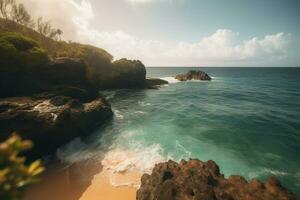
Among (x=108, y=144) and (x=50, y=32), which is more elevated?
(x=50, y=32)

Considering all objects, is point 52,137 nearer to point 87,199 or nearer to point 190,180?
point 87,199

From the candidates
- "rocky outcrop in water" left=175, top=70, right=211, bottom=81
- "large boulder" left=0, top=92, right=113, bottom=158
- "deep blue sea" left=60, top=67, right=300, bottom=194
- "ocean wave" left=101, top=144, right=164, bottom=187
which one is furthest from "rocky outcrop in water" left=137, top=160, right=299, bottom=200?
"rocky outcrop in water" left=175, top=70, right=211, bottom=81

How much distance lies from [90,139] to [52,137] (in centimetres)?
436

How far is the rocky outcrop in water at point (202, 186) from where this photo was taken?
9016 mm

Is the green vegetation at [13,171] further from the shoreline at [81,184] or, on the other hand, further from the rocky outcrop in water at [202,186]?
the shoreline at [81,184]

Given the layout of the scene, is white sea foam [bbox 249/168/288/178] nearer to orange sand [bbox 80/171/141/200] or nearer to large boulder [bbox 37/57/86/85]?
orange sand [bbox 80/171/141/200]

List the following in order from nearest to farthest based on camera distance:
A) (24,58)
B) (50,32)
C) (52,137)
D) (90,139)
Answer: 1. (52,137)
2. (90,139)
3. (24,58)
4. (50,32)

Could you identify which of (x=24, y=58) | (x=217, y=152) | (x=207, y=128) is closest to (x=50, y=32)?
(x=24, y=58)

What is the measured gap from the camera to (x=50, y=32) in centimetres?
5094

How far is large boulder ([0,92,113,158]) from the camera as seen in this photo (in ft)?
50.3

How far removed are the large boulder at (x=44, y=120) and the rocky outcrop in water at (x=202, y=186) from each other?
11.0 m

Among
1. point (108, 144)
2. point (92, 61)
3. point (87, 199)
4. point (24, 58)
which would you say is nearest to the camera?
point (87, 199)

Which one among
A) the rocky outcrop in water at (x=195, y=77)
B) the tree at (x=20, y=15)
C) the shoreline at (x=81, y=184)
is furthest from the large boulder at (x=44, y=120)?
the rocky outcrop in water at (x=195, y=77)

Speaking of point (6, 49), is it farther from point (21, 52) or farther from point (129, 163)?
point (129, 163)
